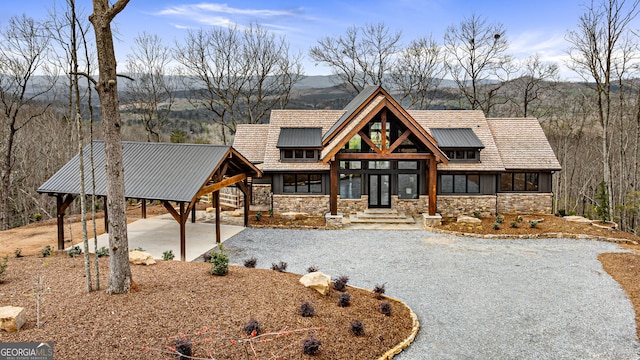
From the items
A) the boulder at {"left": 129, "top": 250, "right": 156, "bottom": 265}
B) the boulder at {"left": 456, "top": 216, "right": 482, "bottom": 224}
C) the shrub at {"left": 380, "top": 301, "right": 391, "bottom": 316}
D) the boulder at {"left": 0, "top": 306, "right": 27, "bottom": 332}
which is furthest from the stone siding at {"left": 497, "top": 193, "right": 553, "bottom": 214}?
the boulder at {"left": 0, "top": 306, "right": 27, "bottom": 332}

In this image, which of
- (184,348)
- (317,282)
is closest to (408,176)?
(317,282)

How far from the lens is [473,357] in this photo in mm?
7293

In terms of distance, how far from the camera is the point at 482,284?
11.2 m

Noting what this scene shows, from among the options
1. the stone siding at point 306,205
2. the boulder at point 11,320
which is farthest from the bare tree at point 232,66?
the boulder at point 11,320

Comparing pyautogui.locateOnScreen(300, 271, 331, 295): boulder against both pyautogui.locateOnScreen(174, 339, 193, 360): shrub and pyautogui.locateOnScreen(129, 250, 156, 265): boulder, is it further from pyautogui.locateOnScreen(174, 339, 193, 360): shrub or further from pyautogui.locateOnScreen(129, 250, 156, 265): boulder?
pyautogui.locateOnScreen(129, 250, 156, 265): boulder

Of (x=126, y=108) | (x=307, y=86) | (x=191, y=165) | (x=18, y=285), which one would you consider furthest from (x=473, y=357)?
(x=307, y=86)

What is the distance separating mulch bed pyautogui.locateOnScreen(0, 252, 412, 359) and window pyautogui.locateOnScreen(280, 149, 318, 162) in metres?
10.9

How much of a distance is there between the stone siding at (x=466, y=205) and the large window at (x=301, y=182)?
21.3ft

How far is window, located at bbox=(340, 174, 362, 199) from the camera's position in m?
20.2

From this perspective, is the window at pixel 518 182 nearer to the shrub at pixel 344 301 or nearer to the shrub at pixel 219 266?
the shrub at pixel 344 301

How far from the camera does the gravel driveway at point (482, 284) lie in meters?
7.83

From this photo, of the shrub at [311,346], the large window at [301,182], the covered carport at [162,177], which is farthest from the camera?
the large window at [301,182]

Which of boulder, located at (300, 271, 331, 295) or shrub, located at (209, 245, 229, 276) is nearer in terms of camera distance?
boulder, located at (300, 271, 331, 295)

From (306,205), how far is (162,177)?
8.32 m
